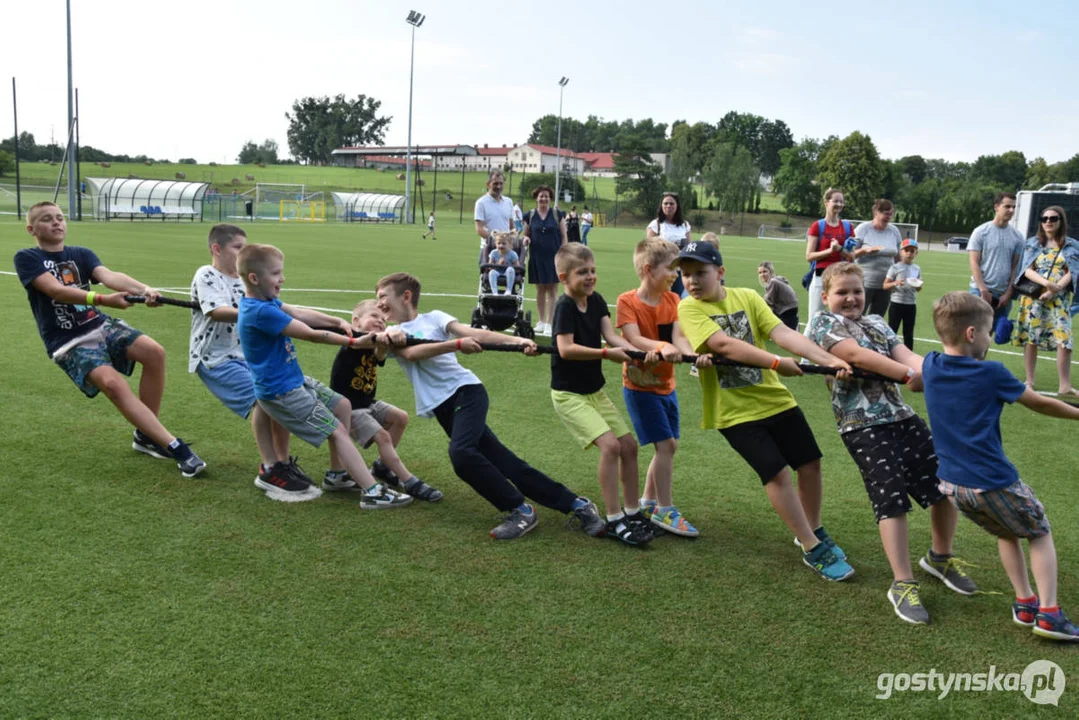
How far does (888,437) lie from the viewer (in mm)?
4363

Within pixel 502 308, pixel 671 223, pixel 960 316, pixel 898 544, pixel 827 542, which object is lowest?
pixel 827 542

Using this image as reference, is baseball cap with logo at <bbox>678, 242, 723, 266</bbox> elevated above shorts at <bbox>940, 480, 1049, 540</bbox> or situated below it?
above

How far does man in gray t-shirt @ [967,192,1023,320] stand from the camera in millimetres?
9805

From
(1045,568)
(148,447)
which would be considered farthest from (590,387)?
(148,447)

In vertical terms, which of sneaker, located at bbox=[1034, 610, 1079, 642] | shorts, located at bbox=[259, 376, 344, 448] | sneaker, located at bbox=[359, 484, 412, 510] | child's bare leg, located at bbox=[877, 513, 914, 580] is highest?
shorts, located at bbox=[259, 376, 344, 448]

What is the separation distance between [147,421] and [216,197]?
180 feet

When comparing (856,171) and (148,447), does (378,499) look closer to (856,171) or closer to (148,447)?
(148,447)

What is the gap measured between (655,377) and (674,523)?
0.87m

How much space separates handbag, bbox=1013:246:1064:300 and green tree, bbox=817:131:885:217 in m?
96.6

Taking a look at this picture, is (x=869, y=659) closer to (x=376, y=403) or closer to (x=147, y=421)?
(x=376, y=403)

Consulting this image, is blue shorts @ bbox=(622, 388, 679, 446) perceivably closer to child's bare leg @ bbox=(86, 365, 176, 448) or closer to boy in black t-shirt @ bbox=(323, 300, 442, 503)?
boy in black t-shirt @ bbox=(323, 300, 442, 503)

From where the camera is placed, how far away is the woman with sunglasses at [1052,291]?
30.3 ft

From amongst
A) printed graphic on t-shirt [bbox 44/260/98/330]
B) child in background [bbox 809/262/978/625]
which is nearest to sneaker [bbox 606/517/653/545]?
child in background [bbox 809/262/978/625]

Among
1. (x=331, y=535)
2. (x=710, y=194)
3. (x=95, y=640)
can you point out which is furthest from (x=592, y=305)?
(x=710, y=194)
